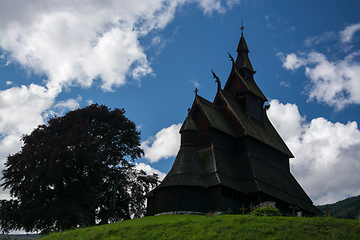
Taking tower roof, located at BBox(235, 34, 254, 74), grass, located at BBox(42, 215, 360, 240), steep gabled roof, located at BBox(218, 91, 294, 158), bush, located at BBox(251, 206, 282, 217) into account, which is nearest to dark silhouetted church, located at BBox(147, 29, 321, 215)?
steep gabled roof, located at BBox(218, 91, 294, 158)

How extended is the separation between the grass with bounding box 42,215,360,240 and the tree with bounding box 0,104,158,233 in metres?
8.30

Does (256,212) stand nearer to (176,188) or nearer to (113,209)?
(176,188)

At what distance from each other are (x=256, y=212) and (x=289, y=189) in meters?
16.2

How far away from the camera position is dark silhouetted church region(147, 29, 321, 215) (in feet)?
116

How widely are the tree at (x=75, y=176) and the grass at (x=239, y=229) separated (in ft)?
27.2

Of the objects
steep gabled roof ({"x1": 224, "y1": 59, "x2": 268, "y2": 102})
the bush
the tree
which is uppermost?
steep gabled roof ({"x1": 224, "y1": 59, "x2": 268, "y2": 102})

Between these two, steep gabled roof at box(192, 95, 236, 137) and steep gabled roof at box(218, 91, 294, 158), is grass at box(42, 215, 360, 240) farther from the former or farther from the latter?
steep gabled roof at box(218, 91, 294, 158)

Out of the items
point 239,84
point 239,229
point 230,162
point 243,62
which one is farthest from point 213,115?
point 239,229

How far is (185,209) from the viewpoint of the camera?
3447 centimetres

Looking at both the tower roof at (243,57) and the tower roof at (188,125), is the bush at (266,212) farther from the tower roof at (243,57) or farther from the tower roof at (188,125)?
the tower roof at (243,57)

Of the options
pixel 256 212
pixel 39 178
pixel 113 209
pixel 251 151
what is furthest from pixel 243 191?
pixel 39 178

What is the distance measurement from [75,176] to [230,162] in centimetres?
1557

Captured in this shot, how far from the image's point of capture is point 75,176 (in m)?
37.4

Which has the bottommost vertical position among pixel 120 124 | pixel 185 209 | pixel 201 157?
pixel 185 209
